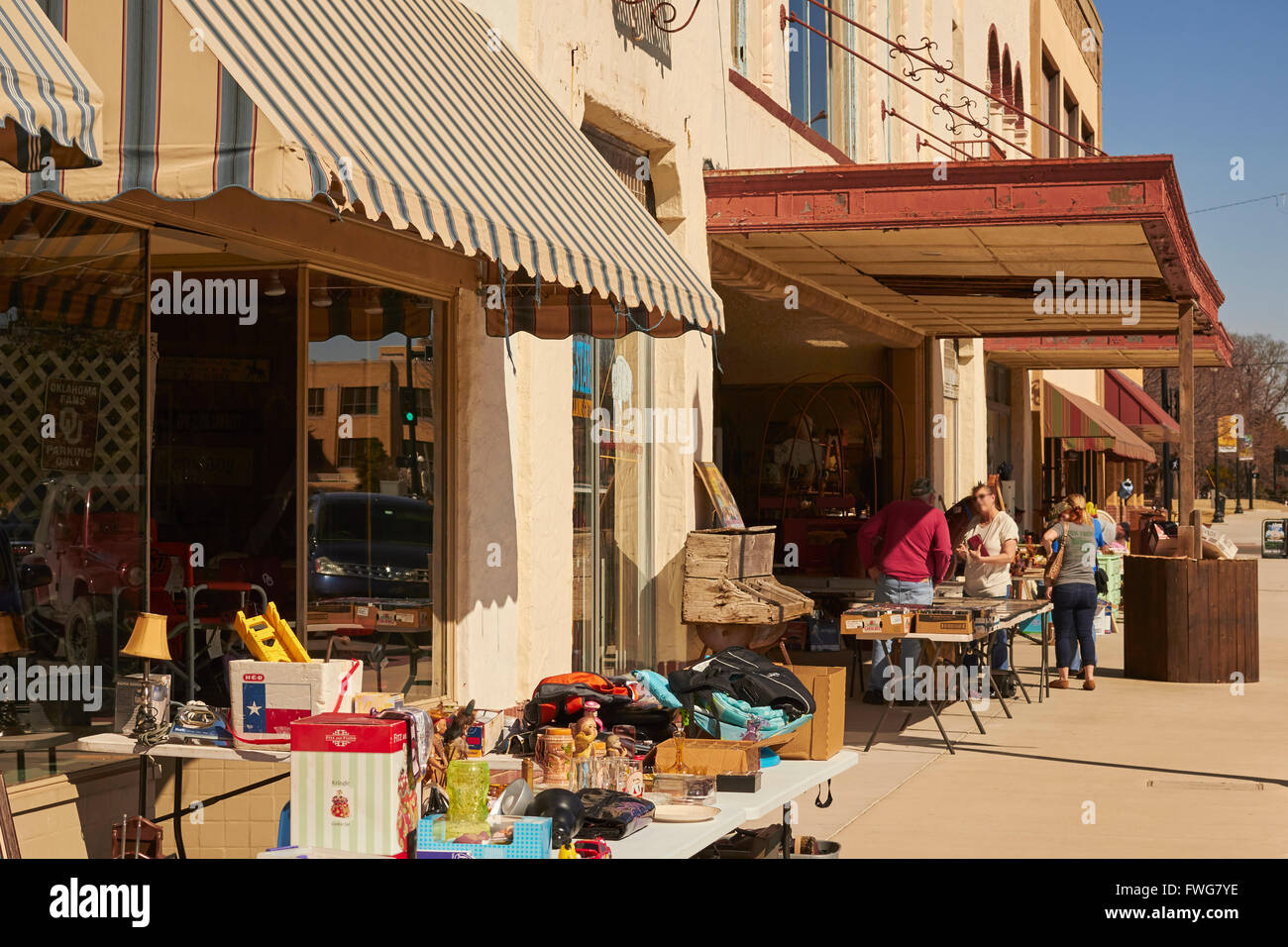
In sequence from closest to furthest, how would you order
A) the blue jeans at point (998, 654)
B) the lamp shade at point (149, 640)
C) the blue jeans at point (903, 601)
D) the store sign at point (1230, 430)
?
the lamp shade at point (149, 640), the blue jeans at point (903, 601), the blue jeans at point (998, 654), the store sign at point (1230, 430)

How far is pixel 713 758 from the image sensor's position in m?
5.90

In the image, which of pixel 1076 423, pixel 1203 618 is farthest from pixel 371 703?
pixel 1076 423

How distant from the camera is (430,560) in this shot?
29.6 feet

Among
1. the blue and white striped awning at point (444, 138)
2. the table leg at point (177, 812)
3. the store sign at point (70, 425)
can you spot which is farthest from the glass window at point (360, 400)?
the table leg at point (177, 812)

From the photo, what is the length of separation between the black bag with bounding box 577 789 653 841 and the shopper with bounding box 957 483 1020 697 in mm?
8199

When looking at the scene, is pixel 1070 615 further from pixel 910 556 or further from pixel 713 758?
pixel 713 758

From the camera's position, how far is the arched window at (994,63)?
25.2 metres

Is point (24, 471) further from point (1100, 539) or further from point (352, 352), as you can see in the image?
point (1100, 539)

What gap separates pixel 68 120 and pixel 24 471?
7.44 feet

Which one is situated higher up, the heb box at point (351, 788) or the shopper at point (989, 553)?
the shopper at point (989, 553)

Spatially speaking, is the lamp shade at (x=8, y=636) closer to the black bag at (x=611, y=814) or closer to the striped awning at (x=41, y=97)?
the striped awning at (x=41, y=97)

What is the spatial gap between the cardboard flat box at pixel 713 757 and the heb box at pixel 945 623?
17.1 ft

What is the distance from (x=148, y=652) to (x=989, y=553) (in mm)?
8733
